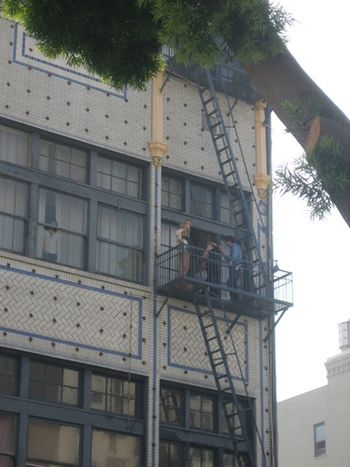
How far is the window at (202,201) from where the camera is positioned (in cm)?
2938

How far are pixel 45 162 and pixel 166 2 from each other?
586 inches

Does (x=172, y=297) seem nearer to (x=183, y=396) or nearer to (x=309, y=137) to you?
(x=183, y=396)

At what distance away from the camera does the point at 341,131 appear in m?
11.4

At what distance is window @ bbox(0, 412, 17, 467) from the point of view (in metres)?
24.4

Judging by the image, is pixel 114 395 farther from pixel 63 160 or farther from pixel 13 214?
pixel 63 160

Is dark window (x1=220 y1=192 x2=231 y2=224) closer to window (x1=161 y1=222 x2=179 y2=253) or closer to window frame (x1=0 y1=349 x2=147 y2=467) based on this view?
window (x1=161 y1=222 x2=179 y2=253)

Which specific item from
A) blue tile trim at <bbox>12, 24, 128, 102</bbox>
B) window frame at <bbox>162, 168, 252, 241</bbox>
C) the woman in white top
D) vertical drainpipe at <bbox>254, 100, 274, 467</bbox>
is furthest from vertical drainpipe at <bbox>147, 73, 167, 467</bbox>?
vertical drainpipe at <bbox>254, 100, 274, 467</bbox>

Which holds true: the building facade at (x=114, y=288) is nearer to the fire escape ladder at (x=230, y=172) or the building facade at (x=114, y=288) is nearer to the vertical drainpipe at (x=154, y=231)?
the vertical drainpipe at (x=154, y=231)

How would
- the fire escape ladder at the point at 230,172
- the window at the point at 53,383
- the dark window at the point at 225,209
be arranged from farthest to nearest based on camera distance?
the dark window at the point at 225,209
the fire escape ladder at the point at 230,172
the window at the point at 53,383

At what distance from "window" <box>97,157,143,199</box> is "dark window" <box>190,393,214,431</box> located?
4.59 m

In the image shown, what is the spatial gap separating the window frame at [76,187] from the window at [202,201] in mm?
1373

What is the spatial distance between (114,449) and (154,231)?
194 inches

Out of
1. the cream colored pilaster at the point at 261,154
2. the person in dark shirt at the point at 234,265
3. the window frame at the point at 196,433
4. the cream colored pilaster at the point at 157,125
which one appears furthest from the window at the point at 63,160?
the window frame at the point at 196,433

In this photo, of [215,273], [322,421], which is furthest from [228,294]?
[322,421]
